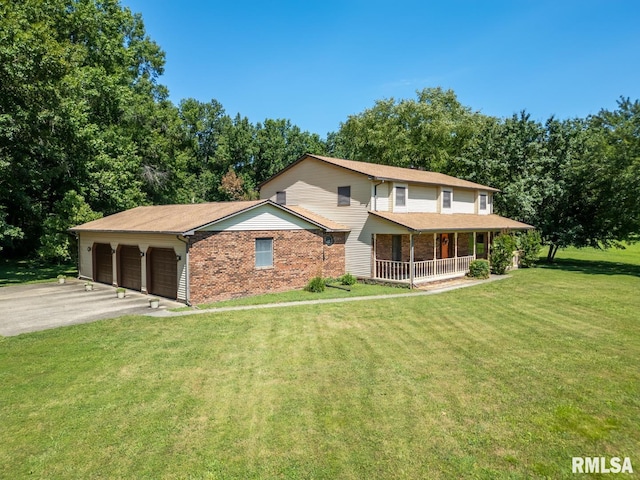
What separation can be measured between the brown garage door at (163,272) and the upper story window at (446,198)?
679 inches

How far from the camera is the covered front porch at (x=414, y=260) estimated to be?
20812 mm

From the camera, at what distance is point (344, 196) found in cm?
2262

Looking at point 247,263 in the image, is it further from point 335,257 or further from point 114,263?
point 114,263

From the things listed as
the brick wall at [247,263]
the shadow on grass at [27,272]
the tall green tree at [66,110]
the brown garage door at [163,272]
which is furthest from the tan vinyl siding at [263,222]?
the shadow on grass at [27,272]

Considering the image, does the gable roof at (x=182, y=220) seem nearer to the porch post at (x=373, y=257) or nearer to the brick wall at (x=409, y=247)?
the porch post at (x=373, y=257)

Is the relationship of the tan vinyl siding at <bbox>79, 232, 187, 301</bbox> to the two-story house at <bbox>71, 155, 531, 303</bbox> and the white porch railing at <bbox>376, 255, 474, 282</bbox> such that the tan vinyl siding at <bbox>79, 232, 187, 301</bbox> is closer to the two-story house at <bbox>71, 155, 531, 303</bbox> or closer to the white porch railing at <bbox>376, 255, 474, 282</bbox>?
the two-story house at <bbox>71, 155, 531, 303</bbox>

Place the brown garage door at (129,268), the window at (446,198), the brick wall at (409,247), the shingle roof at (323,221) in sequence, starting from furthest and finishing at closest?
the window at (446,198)
the brick wall at (409,247)
the shingle roof at (323,221)
the brown garage door at (129,268)

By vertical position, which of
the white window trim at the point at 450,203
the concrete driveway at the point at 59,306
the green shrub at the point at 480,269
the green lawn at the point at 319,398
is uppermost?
the white window trim at the point at 450,203

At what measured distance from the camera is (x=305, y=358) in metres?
9.05

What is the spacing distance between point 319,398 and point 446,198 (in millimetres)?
21260

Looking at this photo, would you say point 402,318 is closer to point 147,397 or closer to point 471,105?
point 147,397

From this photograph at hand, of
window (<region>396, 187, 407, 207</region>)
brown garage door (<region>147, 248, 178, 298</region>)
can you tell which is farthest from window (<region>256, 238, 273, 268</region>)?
window (<region>396, 187, 407, 207</region>)

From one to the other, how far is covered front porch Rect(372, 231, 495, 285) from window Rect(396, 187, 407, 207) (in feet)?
6.35

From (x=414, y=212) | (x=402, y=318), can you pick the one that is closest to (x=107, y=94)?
(x=414, y=212)
